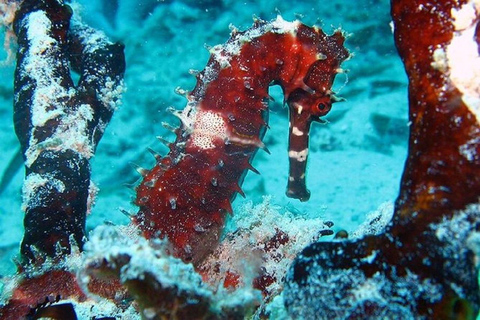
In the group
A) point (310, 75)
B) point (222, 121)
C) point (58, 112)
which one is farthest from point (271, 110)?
point (58, 112)

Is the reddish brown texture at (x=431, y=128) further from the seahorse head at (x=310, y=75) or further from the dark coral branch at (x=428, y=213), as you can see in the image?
the seahorse head at (x=310, y=75)

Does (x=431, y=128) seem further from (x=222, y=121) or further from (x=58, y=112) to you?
(x=58, y=112)

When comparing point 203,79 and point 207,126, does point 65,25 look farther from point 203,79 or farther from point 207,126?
point 207,126

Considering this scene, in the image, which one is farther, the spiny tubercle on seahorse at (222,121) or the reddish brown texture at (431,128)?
the spiny tubercle on seahorse at (222,121)

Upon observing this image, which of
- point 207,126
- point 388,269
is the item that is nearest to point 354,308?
point 388,269

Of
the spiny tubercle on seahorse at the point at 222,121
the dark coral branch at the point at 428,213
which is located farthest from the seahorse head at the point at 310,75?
the dark coral branch at the point at 428,213

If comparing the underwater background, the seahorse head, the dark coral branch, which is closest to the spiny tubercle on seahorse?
the seahorse head

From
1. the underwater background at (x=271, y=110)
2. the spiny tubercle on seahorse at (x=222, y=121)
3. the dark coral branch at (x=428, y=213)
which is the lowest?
the dark coral branch at (x=428, y=213)
